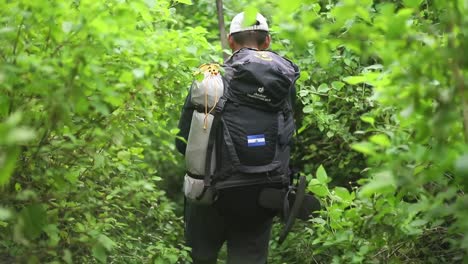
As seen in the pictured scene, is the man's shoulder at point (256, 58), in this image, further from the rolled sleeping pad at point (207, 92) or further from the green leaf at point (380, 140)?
the green leaf at point (380, 140)

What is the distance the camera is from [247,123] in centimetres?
392

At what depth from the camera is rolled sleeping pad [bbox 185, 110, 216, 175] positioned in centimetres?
390

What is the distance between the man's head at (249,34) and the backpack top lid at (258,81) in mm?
297

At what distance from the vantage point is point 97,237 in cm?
301

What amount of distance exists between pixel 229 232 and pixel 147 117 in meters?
1.20

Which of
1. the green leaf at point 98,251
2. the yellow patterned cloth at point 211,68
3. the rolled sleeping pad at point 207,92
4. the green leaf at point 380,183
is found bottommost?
the green leaf at point 98,251

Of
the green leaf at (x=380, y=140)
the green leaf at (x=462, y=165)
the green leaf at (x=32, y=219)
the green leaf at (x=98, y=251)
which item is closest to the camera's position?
the green leaf at (x=462, y=165)

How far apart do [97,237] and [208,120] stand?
44.8 inches

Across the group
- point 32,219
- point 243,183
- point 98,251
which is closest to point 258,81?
point 243,183

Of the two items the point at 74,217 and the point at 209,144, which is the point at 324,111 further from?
the point at 74,217

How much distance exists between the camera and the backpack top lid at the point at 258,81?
389 centimetres

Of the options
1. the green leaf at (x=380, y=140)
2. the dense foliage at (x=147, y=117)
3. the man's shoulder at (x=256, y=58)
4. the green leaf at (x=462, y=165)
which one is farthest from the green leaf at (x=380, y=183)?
Answer: the man's shoulder at (x=256, y=58)

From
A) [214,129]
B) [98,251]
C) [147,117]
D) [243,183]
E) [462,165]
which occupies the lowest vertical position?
[243,183]

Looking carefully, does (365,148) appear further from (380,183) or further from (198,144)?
(198,144)
